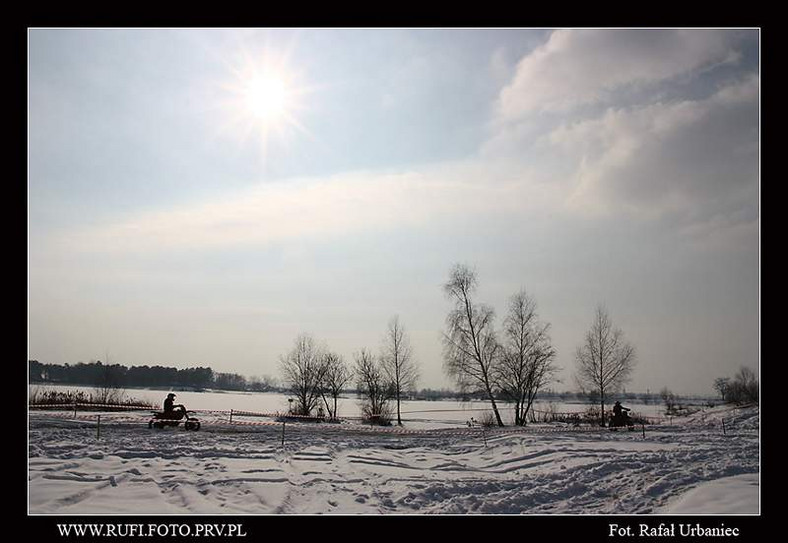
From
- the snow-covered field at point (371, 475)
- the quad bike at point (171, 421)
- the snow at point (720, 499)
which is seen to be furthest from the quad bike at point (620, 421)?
the quad bike at point (171, 421)

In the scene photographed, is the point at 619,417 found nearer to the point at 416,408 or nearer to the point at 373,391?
the point at 373,391

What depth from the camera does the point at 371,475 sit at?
1202 centimetres

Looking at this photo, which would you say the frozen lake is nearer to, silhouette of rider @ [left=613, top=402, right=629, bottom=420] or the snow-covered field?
silhouette of rider @ [left=613, top=402, right=629, bottom=420]

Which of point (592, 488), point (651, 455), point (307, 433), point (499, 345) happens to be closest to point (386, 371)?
point (499, 345)

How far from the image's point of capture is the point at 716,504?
9.29 meters

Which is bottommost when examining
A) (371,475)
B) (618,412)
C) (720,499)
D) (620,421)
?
(620,421)

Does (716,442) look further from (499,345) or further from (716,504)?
(499,345)

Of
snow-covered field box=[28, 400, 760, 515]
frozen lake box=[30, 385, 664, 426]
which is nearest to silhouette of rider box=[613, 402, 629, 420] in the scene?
snow-covered field box=[28, 400, 760, 515]

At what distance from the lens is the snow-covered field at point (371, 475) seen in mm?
9141

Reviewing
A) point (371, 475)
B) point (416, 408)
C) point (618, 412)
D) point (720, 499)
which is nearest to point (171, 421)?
point (371, 475)

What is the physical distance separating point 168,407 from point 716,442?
21.6 metres

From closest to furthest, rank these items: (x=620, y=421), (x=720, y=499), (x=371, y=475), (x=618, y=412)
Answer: (x=720, y=499) → (x=371, y=475) → (x=620, y=421) → (x=618, y=412)

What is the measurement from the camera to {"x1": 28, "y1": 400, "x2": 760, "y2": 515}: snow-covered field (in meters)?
9.14

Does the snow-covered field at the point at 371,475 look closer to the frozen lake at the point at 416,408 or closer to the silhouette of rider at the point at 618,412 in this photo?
the silhouette of rider at the point at 618,412
